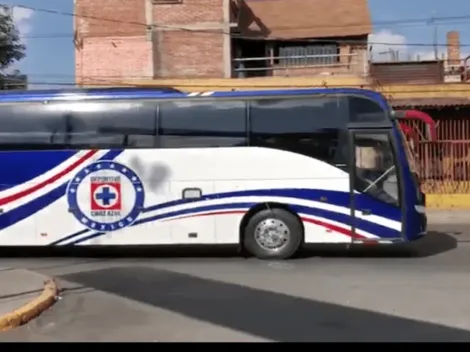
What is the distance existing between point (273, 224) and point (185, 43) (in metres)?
20.6

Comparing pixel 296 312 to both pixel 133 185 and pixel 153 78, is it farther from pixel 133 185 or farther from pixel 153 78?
→ pixel 153 78

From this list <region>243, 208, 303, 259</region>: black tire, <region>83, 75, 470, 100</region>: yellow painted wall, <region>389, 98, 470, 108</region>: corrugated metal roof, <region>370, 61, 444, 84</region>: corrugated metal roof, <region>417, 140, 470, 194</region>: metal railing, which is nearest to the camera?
<region>243, 208, 303, 259</region>: black tire

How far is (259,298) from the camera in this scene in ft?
28.9

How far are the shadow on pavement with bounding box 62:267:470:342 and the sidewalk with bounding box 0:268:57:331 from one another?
0.86 metres

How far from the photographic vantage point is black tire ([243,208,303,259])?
12.3 metres

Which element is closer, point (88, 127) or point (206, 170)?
point (206, 170)

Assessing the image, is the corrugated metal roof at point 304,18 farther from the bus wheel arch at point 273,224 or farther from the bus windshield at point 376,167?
A: the bus wheel arch at point 273,224

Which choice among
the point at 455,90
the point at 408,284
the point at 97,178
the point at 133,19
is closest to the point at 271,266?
the point at 408,284

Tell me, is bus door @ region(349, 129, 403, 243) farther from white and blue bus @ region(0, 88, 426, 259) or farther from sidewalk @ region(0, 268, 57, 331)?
sidewalk @ region(0, 268, 57, 331)

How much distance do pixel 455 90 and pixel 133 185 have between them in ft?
53.2

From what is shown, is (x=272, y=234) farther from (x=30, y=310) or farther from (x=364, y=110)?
(x=30, y=310)

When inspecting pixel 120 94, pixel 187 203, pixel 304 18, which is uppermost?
pixel 304 18

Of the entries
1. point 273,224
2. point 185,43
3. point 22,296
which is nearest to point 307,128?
point 273,224

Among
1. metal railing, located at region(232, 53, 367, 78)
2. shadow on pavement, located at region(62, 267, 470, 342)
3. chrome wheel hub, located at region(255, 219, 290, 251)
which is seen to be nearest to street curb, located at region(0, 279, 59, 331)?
shadow on pavement, located at region(62, 267, 470, 342)
